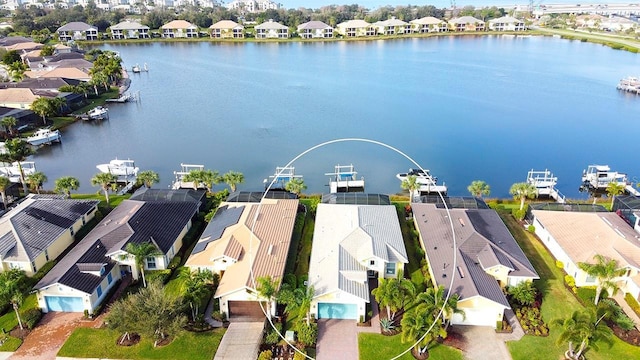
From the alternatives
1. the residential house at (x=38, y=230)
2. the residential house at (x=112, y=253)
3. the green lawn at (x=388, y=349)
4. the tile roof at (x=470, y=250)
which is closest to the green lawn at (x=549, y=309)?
the tile roof at (x=470, y=250)

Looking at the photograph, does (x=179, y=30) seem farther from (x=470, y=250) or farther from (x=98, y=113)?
(x=470, y=250)

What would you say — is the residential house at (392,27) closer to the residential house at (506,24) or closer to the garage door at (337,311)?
the residential house at (506,24)

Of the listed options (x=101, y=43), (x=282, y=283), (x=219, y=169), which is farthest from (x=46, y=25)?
(x=282, y=283)

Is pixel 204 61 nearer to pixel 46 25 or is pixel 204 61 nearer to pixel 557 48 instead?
pixel 46 25

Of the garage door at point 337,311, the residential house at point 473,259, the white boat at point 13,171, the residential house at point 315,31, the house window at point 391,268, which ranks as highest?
the residential house at point 315,31

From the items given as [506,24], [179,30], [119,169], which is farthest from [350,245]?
[506,24]

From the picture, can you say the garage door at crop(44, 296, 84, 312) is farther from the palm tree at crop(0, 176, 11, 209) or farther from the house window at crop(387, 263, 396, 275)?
the house window at crop(387, 263, 396, 275)

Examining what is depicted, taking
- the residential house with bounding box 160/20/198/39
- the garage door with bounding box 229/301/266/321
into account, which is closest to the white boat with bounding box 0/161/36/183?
the garage door with bounding box 229/301/266/321
